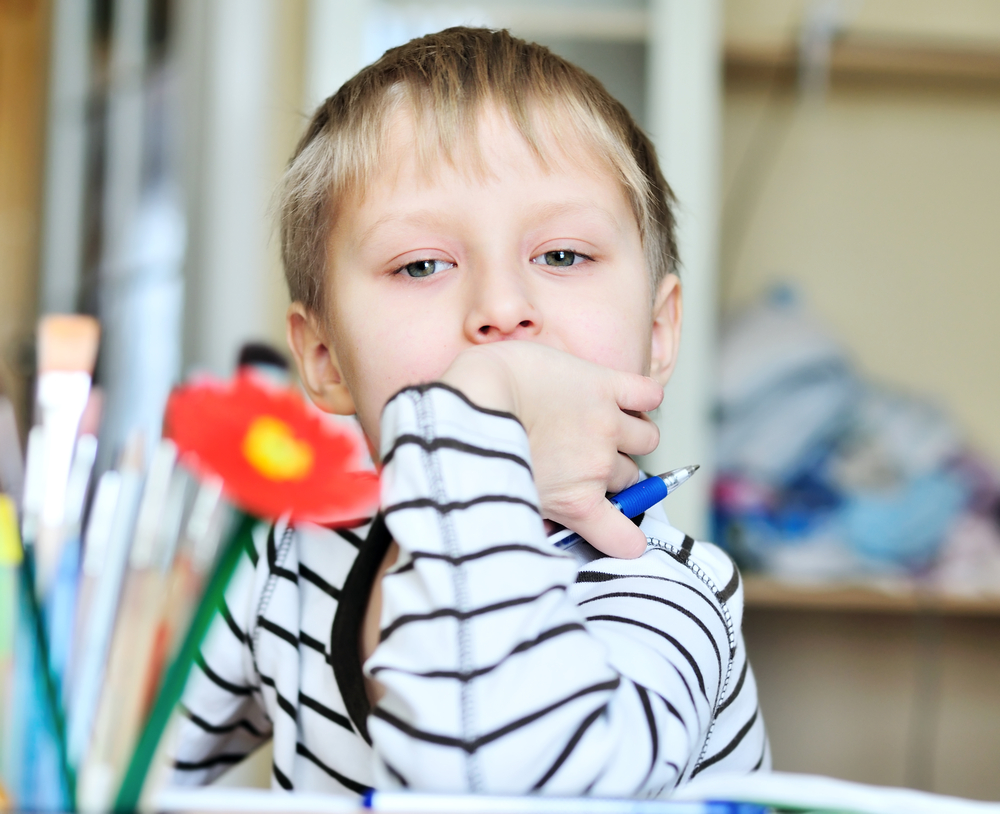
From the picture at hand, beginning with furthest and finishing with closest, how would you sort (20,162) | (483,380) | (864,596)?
1. (20,162)
2. (864,596)
3. (483,380)

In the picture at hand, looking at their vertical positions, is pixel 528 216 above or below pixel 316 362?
above

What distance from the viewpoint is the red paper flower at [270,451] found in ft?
0.66

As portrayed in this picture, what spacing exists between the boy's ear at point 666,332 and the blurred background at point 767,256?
30.8 inches

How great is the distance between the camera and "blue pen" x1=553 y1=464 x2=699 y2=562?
52 cm

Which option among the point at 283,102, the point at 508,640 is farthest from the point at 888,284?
the point at 508,640

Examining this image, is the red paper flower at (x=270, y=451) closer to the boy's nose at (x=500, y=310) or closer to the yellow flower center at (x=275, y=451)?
the yellow flower center at (x=275, y=451)

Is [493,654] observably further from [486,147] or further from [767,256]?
[767,256]

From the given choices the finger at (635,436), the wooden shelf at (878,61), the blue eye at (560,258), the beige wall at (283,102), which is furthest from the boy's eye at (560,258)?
the wooden shelf at (878,61)

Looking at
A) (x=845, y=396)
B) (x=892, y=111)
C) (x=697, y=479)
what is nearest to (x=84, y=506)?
(x=697, y=479)

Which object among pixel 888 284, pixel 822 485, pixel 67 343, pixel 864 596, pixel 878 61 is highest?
pixel 878 61

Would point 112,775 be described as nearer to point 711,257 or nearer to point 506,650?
point 506,650

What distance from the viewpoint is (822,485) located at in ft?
5.69

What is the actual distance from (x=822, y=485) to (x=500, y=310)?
1.34 meters

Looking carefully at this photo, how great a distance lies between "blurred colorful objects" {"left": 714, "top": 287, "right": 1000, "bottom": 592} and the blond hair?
106cm
